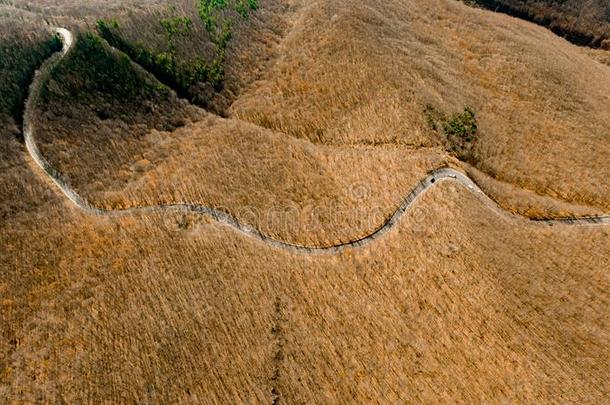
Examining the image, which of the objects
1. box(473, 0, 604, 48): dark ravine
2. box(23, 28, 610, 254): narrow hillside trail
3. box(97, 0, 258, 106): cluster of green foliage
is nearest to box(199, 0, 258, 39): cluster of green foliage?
box(97, 0, 258, 106): cluster of green foliage

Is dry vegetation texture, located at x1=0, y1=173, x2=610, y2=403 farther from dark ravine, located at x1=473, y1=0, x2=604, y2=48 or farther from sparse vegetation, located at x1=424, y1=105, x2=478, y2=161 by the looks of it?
dark ravine, located at x1=473, y1=0, x2=604, y2=48

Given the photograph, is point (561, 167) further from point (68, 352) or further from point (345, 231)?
point (68, 352)

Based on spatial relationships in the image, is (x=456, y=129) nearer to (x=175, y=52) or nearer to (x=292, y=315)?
(x=292, y=315)

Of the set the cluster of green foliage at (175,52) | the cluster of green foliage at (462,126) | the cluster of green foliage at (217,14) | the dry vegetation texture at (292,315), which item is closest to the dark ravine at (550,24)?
the cluster of green foliage at (462,126)

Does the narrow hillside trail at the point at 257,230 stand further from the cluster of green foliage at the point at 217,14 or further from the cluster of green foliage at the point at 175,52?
the cluster of green foliage at the point at 217,14

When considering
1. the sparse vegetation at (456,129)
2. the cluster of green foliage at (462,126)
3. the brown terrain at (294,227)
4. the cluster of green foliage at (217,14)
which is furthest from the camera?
the cluster of green foliage at (217,14)

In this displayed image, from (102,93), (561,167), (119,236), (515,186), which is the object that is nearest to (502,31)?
(561,167)

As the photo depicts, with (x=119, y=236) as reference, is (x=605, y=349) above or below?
above
